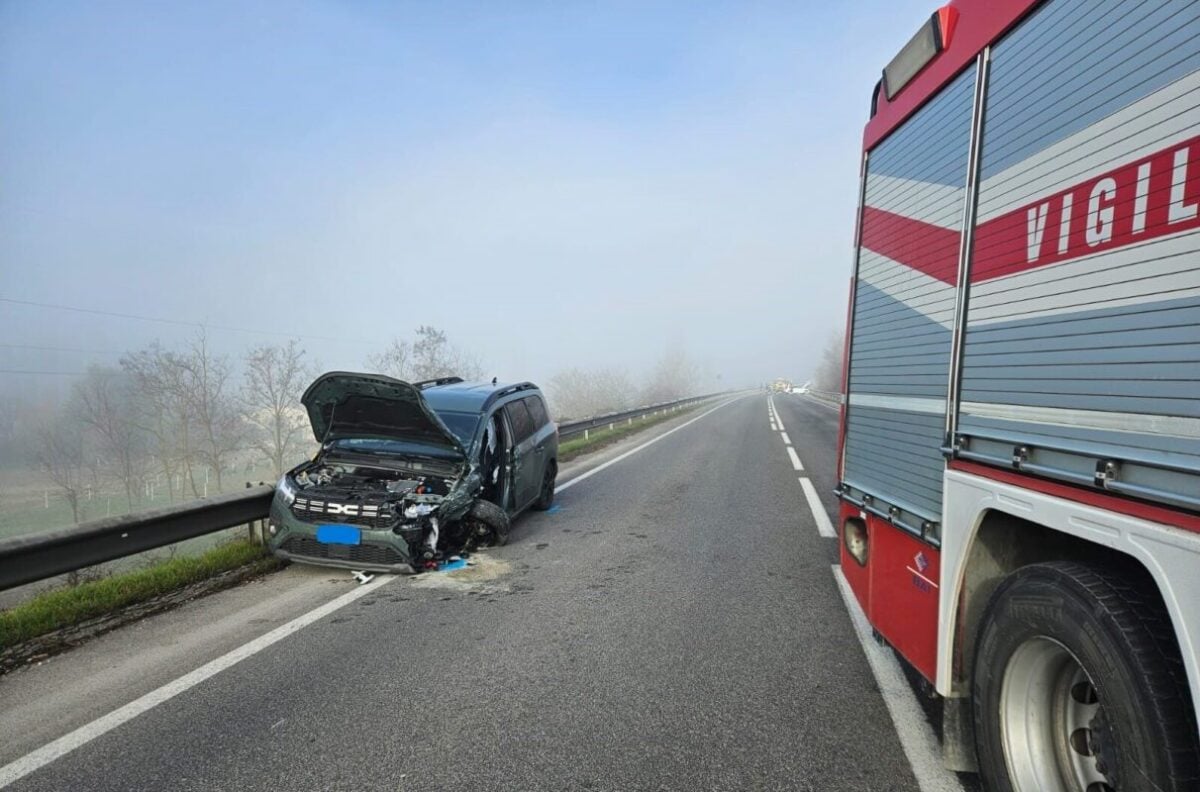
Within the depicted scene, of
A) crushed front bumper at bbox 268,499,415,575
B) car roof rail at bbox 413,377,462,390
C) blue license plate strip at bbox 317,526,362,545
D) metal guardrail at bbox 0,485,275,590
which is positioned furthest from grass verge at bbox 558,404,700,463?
blue license plate strip at bbox 317,526,362,545

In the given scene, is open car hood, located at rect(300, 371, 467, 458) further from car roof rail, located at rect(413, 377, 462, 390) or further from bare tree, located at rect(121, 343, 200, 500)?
bare tree, located at rect(121, 343, 200, 500)

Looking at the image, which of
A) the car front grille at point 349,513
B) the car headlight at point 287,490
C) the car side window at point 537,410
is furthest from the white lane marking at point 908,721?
the car side window at point 537,410

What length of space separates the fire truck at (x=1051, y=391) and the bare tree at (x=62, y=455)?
39671 millimetres

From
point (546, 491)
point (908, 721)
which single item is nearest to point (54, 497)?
point (546, 491)

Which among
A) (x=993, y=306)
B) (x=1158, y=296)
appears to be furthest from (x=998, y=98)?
(x=1158, y=296)

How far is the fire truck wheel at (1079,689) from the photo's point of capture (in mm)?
1383

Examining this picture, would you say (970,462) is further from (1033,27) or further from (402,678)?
(402,678)

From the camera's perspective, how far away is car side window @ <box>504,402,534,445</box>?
291 inches

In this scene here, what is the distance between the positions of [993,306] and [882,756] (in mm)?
1980

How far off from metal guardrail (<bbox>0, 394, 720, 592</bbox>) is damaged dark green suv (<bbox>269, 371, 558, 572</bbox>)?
1.76 ft

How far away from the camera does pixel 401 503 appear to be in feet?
17.4

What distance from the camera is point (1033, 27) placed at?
2.07 m

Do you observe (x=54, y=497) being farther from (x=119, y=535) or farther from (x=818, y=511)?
(x=818, y=511)

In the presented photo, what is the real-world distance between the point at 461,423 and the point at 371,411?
3.15ft
